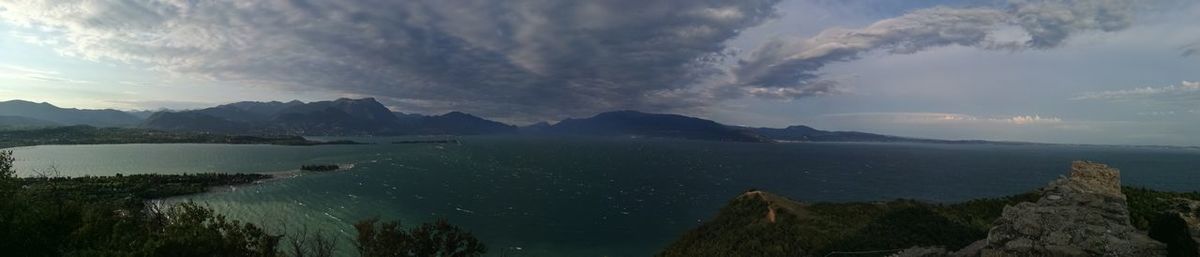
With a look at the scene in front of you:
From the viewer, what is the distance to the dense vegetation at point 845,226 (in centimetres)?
5112

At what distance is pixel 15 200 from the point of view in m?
30.6

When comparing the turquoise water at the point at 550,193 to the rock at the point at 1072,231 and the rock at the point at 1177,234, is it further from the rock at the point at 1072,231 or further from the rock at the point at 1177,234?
the rock at the point at 1177,234

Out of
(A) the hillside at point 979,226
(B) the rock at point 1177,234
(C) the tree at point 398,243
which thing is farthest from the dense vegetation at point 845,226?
(C) the tree at point 398,243

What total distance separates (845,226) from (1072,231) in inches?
1499

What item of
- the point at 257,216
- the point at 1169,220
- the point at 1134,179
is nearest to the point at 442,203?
the point at 257,216

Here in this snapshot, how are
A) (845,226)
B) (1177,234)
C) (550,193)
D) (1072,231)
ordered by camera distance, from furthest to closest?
(550,193), (845,226), (1072,231), (1177,234)

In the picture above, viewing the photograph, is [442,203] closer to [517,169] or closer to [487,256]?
Result: [487,256]

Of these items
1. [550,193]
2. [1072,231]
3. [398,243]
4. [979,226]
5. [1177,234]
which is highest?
[1177,234]

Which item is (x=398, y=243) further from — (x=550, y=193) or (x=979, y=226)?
(x=550, y=193)

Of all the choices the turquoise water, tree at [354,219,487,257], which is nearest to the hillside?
the turquoise water

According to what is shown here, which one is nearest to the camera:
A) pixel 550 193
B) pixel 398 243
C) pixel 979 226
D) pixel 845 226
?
pixel 398 243

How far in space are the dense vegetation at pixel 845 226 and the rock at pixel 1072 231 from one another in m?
20.8

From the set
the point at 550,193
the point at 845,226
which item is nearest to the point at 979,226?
the point at 845,226

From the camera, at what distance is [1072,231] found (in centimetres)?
2283
